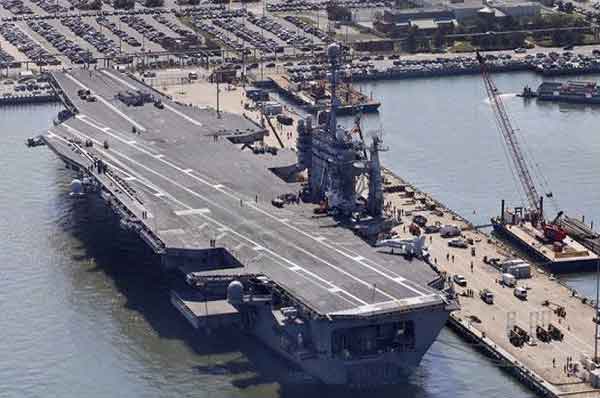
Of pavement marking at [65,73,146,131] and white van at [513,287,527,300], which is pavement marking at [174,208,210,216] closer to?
white van at [513,287,527,300]

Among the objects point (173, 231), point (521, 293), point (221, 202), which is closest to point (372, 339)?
point (521, 293)

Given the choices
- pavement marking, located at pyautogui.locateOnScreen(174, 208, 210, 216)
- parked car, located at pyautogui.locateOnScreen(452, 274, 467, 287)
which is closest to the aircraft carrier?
pavement marking, located at pyautogui.locateOnScreen(174, 208, 210, 216)

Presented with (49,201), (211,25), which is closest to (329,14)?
(211,25)

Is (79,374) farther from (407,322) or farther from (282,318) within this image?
(407,322)

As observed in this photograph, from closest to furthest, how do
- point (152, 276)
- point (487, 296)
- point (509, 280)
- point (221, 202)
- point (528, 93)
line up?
point (487, 296) < point (509, 280) < point (152, 276) < point (221, 202) < point (528, 93)

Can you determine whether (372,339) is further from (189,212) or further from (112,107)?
(112,107)

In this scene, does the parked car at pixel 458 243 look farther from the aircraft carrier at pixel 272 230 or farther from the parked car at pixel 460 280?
the aircraft carrier at pixel 272 230
